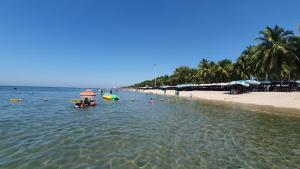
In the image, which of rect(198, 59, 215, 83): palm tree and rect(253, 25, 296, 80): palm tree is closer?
rect(253, 25, 296, 80): palm tree

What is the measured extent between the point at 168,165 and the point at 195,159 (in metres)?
1.39

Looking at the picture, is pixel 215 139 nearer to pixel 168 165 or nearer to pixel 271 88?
pixel 168 165

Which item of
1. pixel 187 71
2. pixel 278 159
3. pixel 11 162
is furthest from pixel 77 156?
pixel 187 71

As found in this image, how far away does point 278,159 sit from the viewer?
29.9ft

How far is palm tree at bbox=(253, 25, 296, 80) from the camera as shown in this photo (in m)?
42.8

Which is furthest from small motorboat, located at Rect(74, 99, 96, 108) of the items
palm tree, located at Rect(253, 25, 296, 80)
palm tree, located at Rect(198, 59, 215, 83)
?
palm tree, located at Rect(198, 59, 215, 83)

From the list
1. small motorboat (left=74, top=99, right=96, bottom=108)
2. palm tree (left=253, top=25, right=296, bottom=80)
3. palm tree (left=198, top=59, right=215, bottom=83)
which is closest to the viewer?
small motorboat (left=74, top=99, right=96, bottom=108)

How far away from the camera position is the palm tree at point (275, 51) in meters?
42.8

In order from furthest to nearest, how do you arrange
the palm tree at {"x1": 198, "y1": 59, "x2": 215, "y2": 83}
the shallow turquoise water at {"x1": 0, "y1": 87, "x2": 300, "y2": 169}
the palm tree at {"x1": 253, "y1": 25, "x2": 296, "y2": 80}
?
the palm tree at {"x1": 198, "y1": 59, "x2": 215, "y2": 83}, the palm tree at {"x1": 253, "y1": 25, "x2": 296, "y2": 80}, the shallow turquoise water at {"x1": 0, "y1": 87, "x2": 300, "y2": 169}

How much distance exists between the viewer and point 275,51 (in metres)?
42.1

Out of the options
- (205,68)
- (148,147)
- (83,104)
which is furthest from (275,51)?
(205,68)

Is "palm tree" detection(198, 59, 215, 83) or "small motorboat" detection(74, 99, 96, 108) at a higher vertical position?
"palm tree" detection(198, 59, 215, 83)

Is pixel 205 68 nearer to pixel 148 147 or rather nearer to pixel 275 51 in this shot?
pixel 275 51

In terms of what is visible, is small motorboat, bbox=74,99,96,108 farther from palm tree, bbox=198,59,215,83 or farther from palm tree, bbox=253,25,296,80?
palm tree, bbox=198,59,215,83
